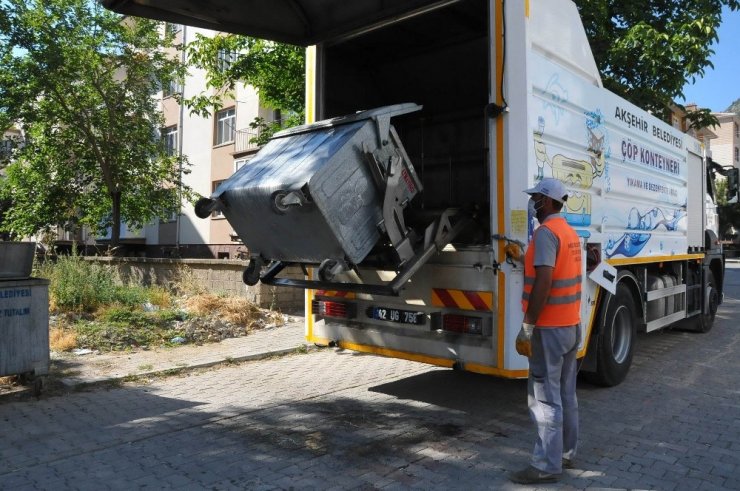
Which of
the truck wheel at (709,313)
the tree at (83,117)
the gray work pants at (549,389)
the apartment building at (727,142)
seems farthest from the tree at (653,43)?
the apartment building at (727,142)

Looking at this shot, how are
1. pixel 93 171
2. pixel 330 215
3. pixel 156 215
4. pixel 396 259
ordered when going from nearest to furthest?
pixel 330 215
pixel 396 259
pixel 93 171
pixel 156 215

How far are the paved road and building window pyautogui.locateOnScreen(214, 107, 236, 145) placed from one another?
17.8 metres

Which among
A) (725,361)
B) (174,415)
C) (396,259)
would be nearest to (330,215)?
(396,259)

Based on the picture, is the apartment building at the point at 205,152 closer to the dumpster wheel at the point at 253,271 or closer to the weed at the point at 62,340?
the weed at the point at 62,340

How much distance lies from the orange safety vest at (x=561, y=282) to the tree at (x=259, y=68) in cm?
754

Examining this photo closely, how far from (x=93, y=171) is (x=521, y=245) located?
1503cm

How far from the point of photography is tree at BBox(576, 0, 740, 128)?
889 cm

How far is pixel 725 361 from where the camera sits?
23.9 feet

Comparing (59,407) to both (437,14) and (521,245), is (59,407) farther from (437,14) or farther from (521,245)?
(437,14)

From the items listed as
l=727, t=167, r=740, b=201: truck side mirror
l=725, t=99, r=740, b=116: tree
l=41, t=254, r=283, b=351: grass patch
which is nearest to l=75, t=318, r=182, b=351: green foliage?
l=41, t=254, r=283, b=351: grass patch

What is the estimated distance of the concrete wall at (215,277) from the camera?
9.97m

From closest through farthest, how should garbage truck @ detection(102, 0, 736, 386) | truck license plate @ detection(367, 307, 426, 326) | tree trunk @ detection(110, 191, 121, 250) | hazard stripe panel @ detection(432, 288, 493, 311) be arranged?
garbage truck @ detection(102, 0, 736, 386) < hazard stripe panel @ detection(432, 288, 493, 311) < truck license plate @ detection(367, 307, 426, 326) < tree trunk @ detection(110, 191, 121, 250)

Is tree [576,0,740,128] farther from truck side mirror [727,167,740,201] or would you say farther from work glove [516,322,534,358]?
work glove [516,322,534,358]

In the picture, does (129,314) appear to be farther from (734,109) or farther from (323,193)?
(734,109)
